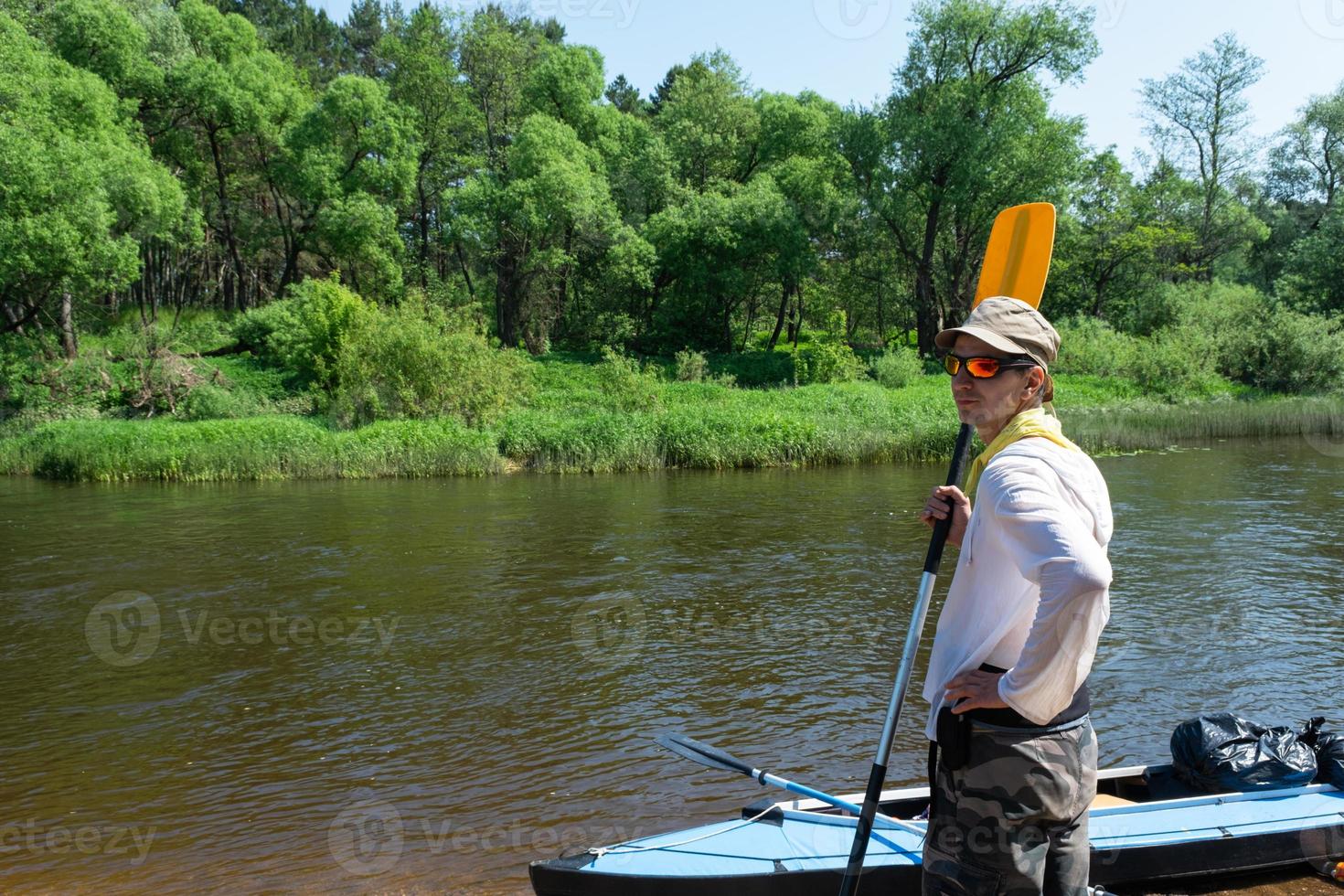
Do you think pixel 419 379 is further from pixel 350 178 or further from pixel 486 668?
pixel 486 668

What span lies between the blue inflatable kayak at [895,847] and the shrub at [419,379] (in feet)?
75.7

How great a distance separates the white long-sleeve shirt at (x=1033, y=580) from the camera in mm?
2238

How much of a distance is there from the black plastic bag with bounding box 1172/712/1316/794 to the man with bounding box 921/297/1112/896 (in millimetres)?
2872

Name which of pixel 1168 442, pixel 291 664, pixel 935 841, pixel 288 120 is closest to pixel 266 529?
pixel 291 664

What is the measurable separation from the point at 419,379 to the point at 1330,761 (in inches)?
979

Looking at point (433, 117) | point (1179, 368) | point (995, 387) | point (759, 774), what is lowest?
point (759, 774)

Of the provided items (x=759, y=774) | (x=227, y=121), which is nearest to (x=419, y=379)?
(x=227, y=121)

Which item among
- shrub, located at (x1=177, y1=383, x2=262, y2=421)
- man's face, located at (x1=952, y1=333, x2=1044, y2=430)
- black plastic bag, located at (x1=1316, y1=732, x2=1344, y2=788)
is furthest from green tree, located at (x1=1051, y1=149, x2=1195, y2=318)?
man's face, located at (x1=952, y1=333, x2=1044, y2=430)

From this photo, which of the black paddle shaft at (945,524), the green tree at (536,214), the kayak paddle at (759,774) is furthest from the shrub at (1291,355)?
the black paddle shaft at (945,524)

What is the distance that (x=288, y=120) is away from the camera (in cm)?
4041

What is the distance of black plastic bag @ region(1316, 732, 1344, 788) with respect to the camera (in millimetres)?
4879

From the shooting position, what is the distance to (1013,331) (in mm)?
2564

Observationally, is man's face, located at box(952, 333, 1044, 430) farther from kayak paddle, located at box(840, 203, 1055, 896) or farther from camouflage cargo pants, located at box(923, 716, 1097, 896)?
camouflage cargo pants, located at box(923, 716, 1097, 896)

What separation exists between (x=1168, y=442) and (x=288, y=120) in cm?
3493
